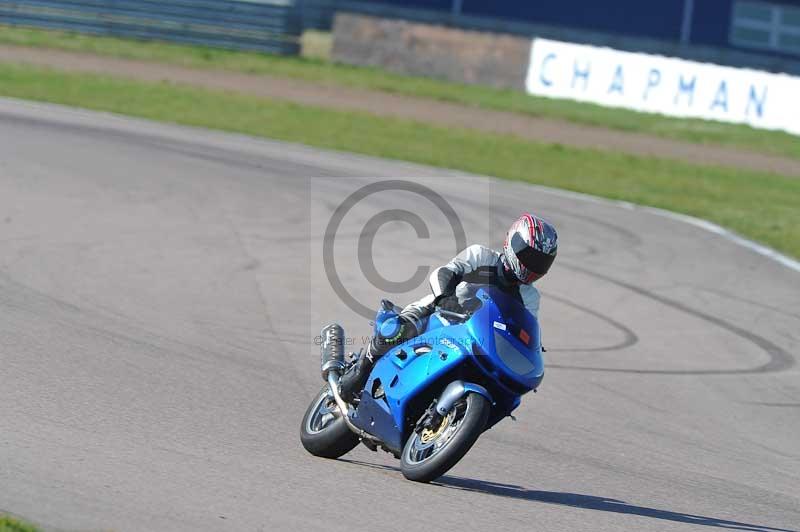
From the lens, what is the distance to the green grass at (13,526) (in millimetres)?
4605

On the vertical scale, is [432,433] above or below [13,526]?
below

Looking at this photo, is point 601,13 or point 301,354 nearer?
point 301,354

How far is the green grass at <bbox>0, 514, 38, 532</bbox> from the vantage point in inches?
181

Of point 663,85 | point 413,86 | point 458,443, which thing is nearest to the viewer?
point 458,443

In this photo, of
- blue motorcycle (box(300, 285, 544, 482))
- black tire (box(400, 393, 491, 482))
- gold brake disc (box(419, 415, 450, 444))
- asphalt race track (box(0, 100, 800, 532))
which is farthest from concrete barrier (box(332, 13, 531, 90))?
black tire (box(400, 393, 491, 482))

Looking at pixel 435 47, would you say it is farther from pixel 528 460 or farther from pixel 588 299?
pixel 528 460

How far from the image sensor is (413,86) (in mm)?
30000

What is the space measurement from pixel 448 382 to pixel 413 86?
24262mm

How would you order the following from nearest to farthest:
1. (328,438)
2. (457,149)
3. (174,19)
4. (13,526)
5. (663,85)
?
1. (13,526)
2. (328,438)
3. (457,149)
4. (663,85)
5. (174,19)

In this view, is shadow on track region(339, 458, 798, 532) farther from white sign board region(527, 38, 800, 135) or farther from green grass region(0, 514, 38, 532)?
white sign board region(527, 38, 800, 135)

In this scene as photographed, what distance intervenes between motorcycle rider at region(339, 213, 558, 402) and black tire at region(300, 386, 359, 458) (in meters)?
0.20

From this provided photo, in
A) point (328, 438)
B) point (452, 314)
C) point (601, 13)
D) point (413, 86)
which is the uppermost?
point (452, 314)

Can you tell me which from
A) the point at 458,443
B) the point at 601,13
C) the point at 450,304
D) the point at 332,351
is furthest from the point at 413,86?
the point at 458,443

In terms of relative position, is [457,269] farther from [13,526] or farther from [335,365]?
[13,526]
